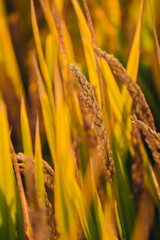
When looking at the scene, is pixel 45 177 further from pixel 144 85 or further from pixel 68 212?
pixel 144 85

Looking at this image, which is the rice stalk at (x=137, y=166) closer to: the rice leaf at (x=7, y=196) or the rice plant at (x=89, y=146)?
the rice plant at (x=89, y=146)

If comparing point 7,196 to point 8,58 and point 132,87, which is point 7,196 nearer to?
point 132,87

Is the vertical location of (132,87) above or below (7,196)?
above

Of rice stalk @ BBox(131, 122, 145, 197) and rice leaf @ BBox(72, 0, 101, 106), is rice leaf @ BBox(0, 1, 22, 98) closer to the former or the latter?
rice leaf @ BBox(72, 0, 101, 106)

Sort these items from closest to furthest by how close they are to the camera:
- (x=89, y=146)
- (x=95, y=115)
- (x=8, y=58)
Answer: (x=95, y=115)
(x=89, y=146)
(x=8, y=58)

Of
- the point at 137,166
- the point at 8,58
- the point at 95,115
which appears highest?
the point at 8,58

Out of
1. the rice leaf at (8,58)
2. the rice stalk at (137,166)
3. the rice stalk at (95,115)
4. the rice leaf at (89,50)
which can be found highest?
the rice leaf at (8,58)

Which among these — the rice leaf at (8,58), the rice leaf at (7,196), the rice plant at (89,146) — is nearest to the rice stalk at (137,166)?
the rice plant at (89,146)

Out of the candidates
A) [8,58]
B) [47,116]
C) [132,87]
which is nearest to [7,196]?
[47,116]
